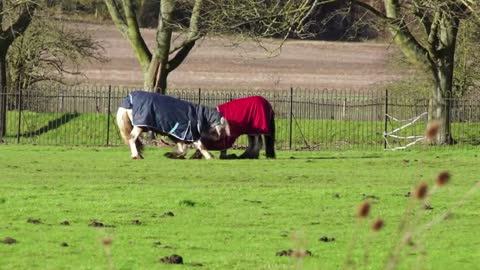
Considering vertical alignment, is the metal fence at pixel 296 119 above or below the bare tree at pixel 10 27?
below

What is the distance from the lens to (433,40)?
1470 inches

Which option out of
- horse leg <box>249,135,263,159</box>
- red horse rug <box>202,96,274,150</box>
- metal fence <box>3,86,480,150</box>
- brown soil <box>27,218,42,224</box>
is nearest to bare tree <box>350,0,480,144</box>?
metal fence <box>3,86,480,150</box>

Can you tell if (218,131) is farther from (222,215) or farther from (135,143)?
(222,215)

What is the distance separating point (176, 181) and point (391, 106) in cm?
2087

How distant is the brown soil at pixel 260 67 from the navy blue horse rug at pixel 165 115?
30.2 metres

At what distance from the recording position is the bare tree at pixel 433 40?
116 feet

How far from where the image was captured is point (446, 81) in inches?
1503

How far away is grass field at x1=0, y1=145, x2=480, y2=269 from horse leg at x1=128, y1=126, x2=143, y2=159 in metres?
1.90

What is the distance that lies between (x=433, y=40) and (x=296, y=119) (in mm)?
6978

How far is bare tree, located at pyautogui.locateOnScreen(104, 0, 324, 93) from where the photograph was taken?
1369 inches

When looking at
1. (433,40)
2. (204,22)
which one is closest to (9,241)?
(204,22)

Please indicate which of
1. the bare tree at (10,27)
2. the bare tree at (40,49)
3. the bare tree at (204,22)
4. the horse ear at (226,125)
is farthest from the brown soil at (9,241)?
the bare tree at (40,49)

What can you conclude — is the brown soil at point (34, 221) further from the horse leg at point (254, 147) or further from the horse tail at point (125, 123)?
the horse leg at point (254, 147)

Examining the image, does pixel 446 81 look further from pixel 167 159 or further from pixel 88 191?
pixel 88 191
